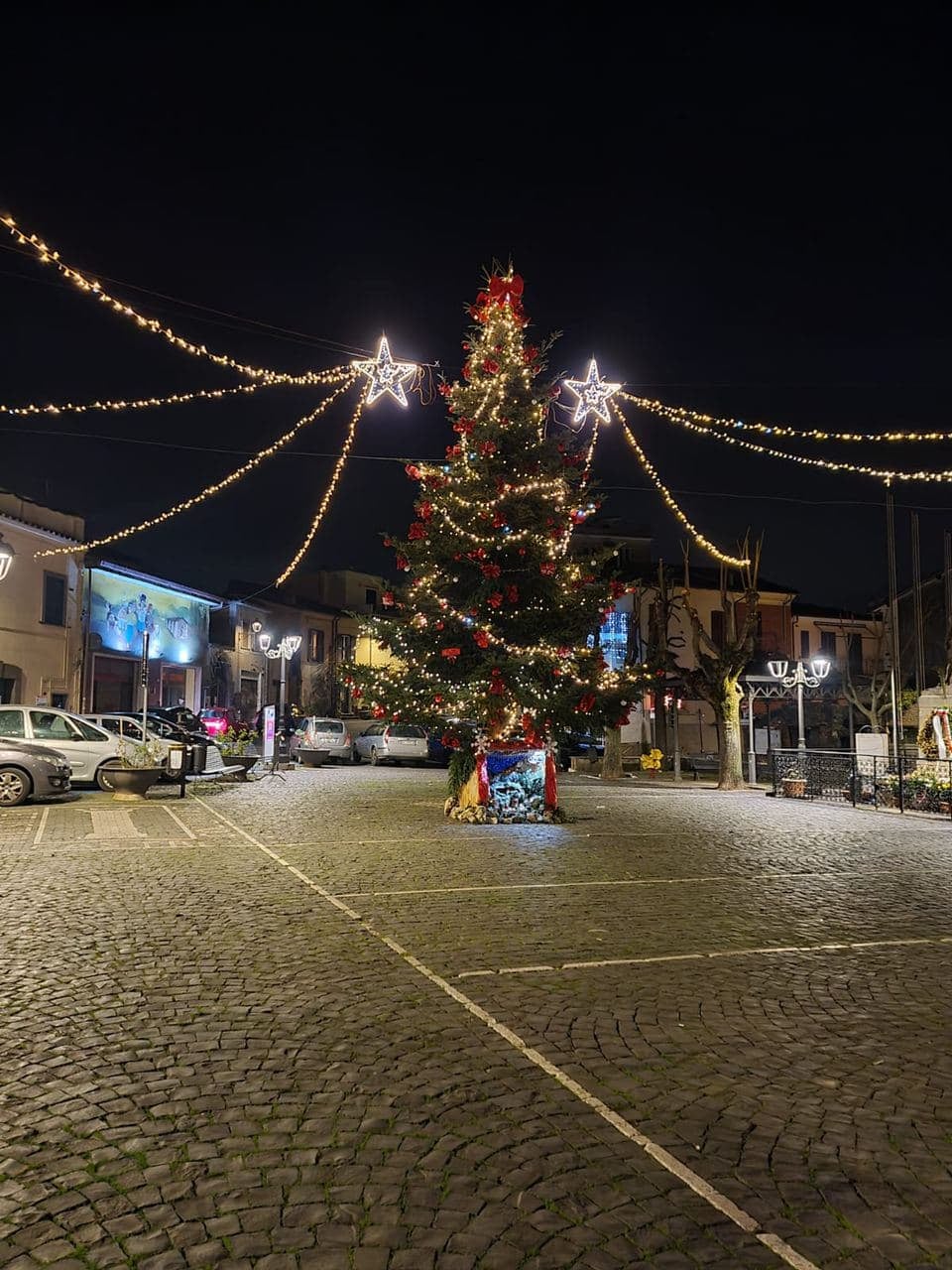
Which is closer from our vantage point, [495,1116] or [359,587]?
[495,1116]

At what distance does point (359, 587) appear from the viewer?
58688mm

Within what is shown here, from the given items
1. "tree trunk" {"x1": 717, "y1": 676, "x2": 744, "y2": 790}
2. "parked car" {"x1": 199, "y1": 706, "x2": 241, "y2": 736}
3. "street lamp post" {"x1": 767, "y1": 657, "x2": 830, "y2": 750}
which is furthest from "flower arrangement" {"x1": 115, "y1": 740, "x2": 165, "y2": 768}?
"street lamp post" {"x1": 767, "y1": 657, "x2": 830, "y2": 750}

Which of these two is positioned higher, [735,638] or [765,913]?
[735,638]

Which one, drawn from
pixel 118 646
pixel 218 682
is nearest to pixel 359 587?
pixel 218 682

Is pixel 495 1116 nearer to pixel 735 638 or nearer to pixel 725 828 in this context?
pixel 725 828

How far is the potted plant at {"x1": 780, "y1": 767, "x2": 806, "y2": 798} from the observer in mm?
21777

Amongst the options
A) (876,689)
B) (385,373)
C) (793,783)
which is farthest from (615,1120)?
(876,689)

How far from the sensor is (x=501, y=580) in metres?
15.5

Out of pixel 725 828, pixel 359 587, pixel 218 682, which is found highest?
pixel 359 587

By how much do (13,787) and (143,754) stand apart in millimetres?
2505

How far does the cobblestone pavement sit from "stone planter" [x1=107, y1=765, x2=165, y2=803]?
23.3 ft

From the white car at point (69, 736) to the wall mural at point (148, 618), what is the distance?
9.75m

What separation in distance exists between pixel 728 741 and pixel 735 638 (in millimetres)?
2772

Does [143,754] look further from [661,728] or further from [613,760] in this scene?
[661,728]
